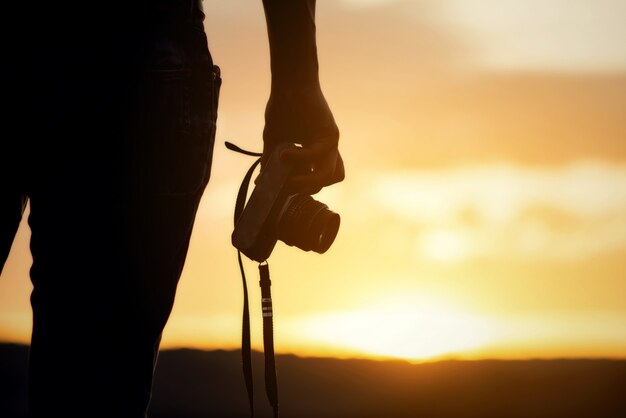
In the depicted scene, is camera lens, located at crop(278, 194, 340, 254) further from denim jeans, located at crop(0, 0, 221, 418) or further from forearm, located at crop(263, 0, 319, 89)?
denim jeans, located at crop(0, 0, 221, 418)

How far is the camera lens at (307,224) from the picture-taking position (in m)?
2.12

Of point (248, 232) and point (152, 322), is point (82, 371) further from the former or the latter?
point (248, 232)

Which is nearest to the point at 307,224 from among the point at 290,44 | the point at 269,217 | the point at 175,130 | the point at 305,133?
the point at 269,217

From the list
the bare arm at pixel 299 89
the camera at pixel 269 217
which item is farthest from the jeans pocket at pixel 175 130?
the camera at pixel 269 217

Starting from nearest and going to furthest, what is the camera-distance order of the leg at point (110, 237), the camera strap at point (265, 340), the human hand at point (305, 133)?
the leg at point (110, 237) → the human hand at point (305, 133) → the camera strap at point (265, 340)

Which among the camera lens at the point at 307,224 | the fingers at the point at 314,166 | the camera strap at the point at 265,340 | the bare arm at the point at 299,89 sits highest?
the bare arm at the point at 299,89

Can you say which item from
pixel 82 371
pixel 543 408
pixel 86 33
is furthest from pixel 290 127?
pixel 543 408

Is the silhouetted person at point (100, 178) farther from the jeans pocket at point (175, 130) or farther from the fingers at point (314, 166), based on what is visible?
the fingers at point (314, 166)

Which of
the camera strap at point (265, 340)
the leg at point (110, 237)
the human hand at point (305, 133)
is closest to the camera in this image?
the leg at point (110, 237)

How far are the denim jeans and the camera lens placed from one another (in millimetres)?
603

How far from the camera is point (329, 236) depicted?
2.28m

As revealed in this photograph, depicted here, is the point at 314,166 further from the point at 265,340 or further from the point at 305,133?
the point at 265,340

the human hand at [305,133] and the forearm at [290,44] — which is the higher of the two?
the forearm at [290,44]

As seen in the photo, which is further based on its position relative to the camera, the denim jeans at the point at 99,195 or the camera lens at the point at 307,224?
the camera lens at the point at 307,224
